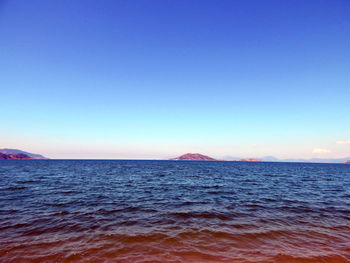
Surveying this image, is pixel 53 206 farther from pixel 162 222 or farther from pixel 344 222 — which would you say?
pixel 344 222

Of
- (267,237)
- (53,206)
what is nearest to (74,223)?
(53,206)

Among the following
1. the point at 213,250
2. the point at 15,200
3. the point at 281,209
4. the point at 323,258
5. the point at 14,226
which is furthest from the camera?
the point at 15,200

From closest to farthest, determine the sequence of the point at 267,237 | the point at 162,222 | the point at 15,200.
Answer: the point at 267,237 < the point at 162,222 < the point at 15,200

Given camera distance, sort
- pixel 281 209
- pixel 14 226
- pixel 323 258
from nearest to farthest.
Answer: pixel 323 258 < pixel 14 226 < pixel 281 209

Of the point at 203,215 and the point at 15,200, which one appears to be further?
the point at 15,200

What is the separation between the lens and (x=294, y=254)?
7613 millimetres

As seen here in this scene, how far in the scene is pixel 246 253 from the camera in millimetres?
7684

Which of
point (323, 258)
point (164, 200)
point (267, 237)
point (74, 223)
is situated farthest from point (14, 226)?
point (323, 258)

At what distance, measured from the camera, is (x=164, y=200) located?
1706cm

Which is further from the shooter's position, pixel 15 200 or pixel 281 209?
pixel 15 200

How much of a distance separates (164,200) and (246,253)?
34.3ft

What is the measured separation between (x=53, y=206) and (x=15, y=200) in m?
5.34

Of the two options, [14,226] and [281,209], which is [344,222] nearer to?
[281,209]

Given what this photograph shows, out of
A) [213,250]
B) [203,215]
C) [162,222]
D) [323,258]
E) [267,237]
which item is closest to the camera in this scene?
[323,258]
